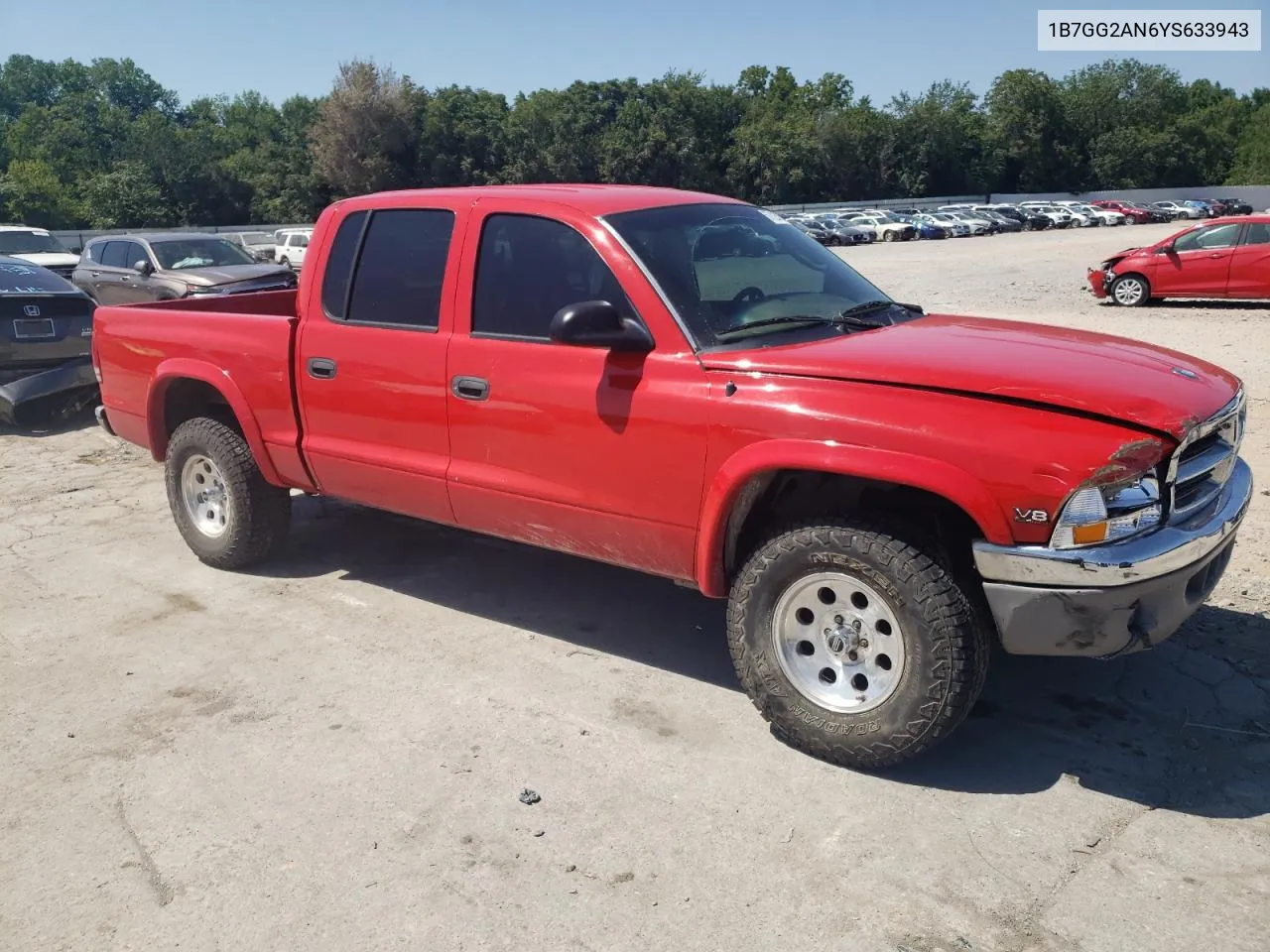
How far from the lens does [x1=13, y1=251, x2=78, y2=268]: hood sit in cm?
2006

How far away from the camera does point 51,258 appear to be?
20328 millimetres

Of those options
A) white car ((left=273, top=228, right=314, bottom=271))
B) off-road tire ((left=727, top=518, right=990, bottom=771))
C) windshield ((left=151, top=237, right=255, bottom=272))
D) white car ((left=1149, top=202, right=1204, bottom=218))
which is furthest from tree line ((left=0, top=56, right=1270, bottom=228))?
off-road tire ((left=727, top=518, right=990, bottom=771))

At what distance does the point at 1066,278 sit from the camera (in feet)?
82.5

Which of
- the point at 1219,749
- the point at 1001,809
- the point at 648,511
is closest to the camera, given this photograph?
the point at 1001,809

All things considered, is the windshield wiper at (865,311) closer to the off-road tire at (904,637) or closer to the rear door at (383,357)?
the off-road tire at (904,637)

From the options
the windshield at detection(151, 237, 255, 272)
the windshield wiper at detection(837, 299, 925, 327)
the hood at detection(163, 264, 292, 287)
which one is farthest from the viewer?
the windshield at detection(151, 237, 255, 272)

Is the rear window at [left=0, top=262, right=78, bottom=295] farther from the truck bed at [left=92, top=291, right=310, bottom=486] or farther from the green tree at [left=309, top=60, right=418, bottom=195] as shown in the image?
the green tree at [left=309, top=60, right=418, bottom=195]

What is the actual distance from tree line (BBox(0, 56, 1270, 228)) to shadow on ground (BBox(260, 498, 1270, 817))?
61.3 metres

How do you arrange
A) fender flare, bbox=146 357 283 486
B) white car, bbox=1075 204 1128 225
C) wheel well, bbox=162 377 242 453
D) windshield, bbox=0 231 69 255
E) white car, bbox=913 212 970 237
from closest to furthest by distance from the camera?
fender flare, bbox=146 357 283 486
wheel well, bbox=162 377 242 453
windshield, bbox=0 231 69 255
white car, bbox=913 212 970 237
white car, bbox=1075 204 1128 225

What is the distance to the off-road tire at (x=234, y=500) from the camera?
5.83 m

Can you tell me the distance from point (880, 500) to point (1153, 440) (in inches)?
36.2

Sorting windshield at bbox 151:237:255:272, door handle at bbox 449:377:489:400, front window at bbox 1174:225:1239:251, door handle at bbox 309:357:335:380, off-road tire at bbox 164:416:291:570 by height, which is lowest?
off-road tire at bbox 164:416:291:570

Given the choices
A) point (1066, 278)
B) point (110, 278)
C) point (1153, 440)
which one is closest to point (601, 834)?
point (1153, 440)

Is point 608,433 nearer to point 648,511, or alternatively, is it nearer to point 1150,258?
point 648,511
